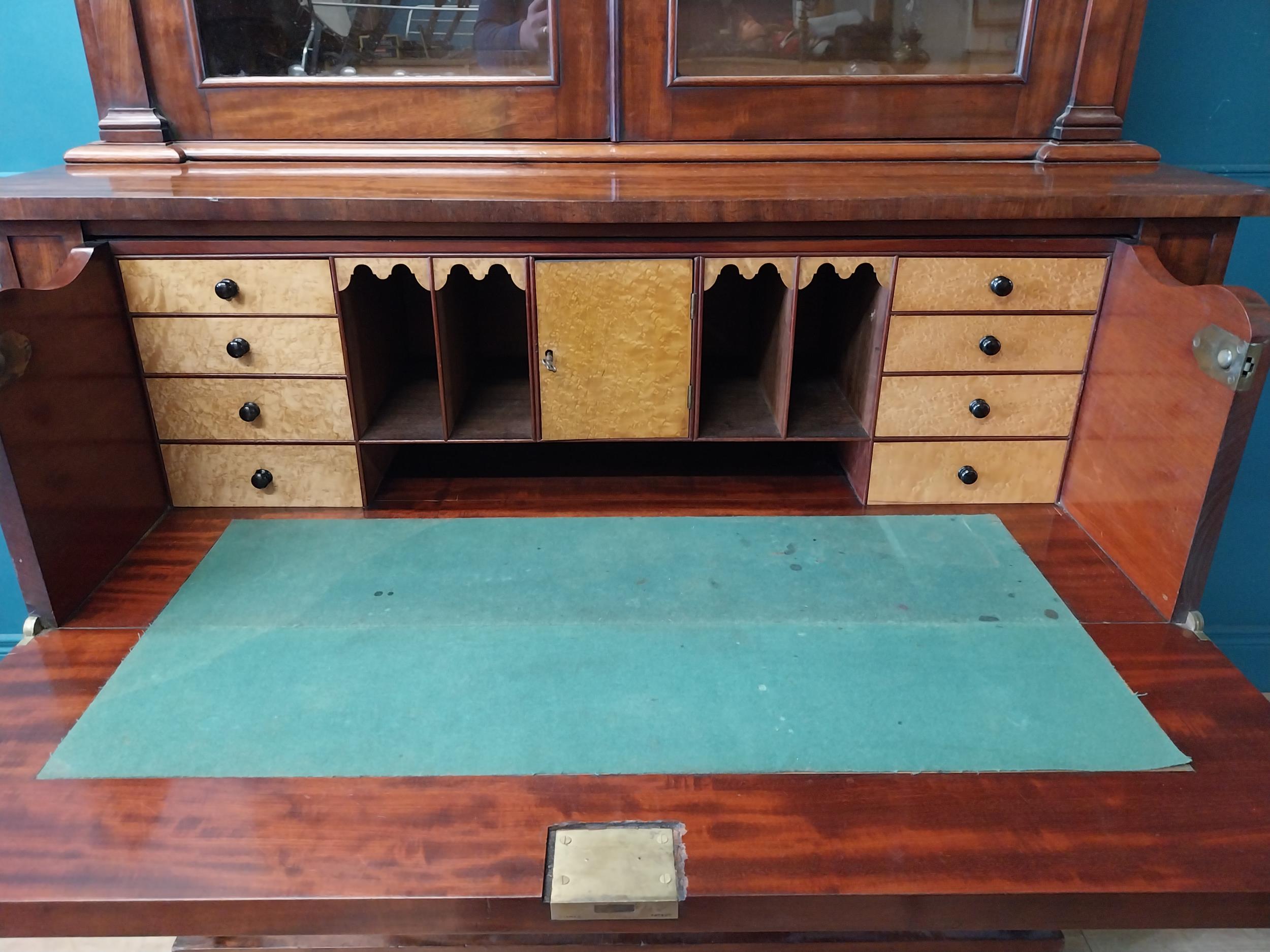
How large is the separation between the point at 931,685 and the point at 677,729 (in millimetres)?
275

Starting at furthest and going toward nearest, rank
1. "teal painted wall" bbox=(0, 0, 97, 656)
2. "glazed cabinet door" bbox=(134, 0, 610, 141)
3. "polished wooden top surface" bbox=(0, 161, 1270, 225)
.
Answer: "teal painted wall" bbox=(0, 0, 97, 656)
"glazed cabinet door" bbox=(134, 0, 610, 141)
"polished wooden top surface" bbox=(0, 161, 1270, 225)

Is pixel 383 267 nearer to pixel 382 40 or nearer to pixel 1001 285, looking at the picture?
pixel 382 40

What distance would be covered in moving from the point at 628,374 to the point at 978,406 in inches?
19.2

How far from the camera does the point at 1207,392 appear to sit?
0.99 metres

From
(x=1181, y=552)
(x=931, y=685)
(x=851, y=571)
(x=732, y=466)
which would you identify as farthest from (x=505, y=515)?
(x=1181, y=552)

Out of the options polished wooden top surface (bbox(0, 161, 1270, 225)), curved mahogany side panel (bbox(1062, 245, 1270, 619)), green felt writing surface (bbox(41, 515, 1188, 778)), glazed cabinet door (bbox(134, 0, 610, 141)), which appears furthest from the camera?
glazed cabinet door (bbox(134, 0, 610, 141))

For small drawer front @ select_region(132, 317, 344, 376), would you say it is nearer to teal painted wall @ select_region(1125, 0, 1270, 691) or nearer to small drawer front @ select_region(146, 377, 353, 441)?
small drawer front @ select_region(146, 377, 353, 441)

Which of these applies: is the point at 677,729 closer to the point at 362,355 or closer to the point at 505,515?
the point at 505,515

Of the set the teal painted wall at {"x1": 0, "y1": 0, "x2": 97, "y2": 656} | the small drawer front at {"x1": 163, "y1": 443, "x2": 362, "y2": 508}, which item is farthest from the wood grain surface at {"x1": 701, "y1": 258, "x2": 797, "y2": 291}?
the teal painted wall at {"x1": 0, "y1": 0, "x2": 97, "y2": 656}

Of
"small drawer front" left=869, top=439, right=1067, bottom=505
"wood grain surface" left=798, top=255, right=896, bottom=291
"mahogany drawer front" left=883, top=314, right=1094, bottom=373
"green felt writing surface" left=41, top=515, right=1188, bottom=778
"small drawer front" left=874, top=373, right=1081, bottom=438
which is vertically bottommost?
"green felt writing surface" left=41, top=515, right=1188, bottom=778

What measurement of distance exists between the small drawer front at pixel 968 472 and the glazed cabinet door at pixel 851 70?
0.48m

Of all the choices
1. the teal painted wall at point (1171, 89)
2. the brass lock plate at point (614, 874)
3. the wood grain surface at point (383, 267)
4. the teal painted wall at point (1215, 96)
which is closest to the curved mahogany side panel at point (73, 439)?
the wood grain surface at point (383, 267)

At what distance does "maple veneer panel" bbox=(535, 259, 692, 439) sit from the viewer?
1.17m

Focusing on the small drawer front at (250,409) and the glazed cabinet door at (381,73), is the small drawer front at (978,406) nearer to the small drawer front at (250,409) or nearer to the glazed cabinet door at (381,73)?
the glazed cabinet door at (381,73)
